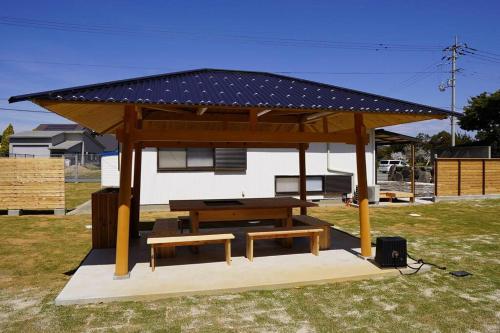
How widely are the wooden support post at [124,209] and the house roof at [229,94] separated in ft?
2.12

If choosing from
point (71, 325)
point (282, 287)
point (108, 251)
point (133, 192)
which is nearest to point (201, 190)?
point (133, 192)

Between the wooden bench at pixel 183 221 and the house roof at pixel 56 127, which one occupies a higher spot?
the house roof at pixel 56 127

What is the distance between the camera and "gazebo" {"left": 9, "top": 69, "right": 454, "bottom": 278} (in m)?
6.30

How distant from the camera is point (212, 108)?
7.30m

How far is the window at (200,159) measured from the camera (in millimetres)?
15859

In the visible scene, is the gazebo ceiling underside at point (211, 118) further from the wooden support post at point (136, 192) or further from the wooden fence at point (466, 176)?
the wooden fence at point (466, 176)

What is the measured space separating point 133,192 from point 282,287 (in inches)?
204

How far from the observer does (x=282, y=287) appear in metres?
6.24

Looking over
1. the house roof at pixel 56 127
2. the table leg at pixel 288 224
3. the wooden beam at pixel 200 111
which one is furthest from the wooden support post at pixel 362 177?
the house roof at pixel 56 127

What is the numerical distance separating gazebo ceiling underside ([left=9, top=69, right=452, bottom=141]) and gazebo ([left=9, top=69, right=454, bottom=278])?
13 mm

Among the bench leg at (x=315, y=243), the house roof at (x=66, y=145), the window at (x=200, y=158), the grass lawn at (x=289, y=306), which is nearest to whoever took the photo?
the grass lawn at (x=289, y=306)

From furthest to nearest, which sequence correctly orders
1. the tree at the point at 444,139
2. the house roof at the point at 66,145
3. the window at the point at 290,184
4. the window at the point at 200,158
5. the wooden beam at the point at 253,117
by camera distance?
the tree at the point at 444,139
the house roof at the point at 66,145
the window at the point at 290,184
the window at the point at 200,158
the wooden beam at the point at 253,117

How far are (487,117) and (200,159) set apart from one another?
103 feet

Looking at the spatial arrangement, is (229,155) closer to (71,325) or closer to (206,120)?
(206,120)
